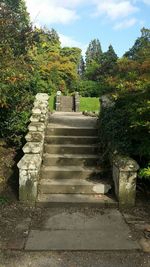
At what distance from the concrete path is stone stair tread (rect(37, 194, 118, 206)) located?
22 centimetres

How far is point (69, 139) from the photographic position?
26.3 ft

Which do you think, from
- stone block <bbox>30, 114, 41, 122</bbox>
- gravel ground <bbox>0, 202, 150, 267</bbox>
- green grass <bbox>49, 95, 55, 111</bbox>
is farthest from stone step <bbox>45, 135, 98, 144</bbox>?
green grass <bbox>49, 95, 55, 111</bbox>

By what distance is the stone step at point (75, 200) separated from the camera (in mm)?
5969

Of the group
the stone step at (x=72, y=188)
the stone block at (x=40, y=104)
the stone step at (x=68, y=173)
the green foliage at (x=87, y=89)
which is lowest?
the stone step at (x=72, y=188)

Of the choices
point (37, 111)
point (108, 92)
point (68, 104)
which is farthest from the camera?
point (68, 104)

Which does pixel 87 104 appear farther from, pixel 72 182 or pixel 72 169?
pixel 72 182

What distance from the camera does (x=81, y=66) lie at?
82.6 m

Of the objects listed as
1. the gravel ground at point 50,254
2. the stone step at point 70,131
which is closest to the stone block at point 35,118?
the stone step at point 70,131

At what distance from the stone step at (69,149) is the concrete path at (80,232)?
6.76 feet

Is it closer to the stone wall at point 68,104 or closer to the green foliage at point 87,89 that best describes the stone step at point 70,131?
the stone wall at point 68,104

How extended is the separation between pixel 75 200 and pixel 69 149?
71.4 inches

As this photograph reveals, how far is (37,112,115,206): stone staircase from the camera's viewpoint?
6.27 metres

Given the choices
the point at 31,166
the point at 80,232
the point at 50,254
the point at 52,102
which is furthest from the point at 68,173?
the point at 52,102

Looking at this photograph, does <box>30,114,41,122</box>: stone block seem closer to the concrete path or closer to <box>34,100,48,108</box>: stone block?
<box>34,100,48,108</box>: stone block
